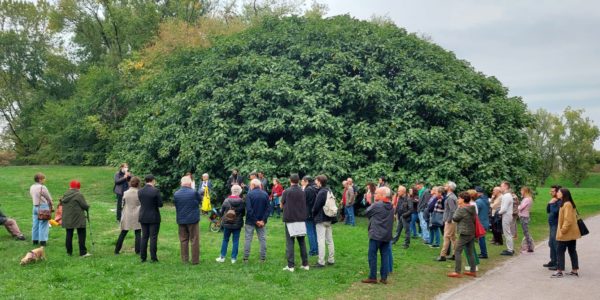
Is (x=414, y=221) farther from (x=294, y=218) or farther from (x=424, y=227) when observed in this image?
(x=294, y=218)

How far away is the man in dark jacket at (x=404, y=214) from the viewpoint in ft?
47.2

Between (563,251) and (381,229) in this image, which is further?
(563,251)

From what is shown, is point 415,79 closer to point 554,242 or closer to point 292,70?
point 292,70

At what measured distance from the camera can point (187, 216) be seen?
36.3 feet

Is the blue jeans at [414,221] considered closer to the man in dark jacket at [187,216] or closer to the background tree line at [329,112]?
the background tree line at [329,112]

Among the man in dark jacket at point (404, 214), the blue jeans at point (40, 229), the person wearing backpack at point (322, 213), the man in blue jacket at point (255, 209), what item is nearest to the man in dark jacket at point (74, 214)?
the blue jeans at point (40, 229)

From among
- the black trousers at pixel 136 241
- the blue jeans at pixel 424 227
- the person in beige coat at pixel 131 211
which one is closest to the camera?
→ the person in beige coat at pixel 131 211

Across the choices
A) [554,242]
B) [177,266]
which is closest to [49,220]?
[177,266]

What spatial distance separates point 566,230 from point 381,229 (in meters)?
4.20

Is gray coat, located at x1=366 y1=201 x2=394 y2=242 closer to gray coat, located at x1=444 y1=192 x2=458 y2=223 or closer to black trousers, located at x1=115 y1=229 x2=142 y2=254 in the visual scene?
gray coat, located at x1=444 y1=192 x2=458 y2=223

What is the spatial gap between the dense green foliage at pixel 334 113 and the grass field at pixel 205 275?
20.9ft

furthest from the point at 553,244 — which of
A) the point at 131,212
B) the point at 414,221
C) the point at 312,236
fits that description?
the point at 131,212

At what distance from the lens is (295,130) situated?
21.3 meters

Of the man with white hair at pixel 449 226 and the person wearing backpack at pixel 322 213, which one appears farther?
the man with white hair at pixel 449 226
